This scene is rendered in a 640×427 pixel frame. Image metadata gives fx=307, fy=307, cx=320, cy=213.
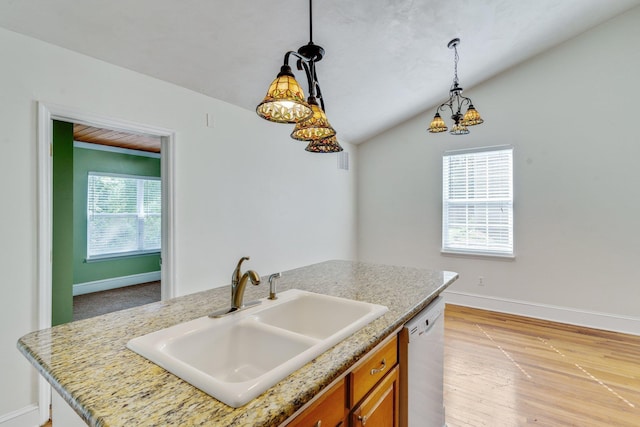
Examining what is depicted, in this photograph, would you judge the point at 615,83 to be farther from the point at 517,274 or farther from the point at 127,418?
the point at 127,418

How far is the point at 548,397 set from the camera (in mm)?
2236

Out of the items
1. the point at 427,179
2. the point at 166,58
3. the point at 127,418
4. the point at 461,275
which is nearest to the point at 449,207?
the point at 427,179

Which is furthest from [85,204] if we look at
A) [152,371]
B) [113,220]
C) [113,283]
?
[152,371]

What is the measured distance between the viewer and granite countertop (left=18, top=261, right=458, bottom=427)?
27.2 inches

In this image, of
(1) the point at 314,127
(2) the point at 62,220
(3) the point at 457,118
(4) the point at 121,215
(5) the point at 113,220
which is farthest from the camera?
(4) the point at 121,215

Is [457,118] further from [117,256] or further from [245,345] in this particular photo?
[117,256]

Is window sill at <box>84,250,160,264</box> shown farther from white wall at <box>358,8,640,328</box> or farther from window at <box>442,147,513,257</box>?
window at <box>442,147,513,257</box>

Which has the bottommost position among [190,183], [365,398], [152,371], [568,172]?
[365,398]

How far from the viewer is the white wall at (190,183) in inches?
73.0

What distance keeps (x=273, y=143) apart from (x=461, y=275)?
310cm

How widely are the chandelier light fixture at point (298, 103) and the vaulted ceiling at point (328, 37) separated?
100cm

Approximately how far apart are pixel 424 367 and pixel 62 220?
3.24 metres

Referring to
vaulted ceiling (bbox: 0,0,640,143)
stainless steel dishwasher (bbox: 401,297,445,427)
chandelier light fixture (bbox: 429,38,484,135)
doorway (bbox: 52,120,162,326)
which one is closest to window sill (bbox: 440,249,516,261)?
chandelier light fixture (bbox: 429,38,484,135)

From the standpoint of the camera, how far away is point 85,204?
5.18 m
